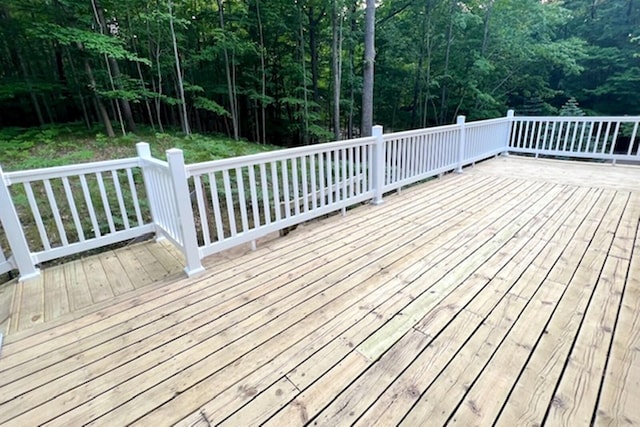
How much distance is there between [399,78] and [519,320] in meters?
11.3

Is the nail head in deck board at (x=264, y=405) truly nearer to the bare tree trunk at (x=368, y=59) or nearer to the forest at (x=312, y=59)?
the bare tree trunk at (x=368, y=59)

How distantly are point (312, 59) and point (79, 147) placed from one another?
269 inches

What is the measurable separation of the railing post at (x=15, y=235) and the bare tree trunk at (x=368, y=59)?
6.26 metres

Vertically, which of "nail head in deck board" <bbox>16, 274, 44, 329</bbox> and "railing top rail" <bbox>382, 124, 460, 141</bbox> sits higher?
"railing top rail" <bbox>382, 124, 460, 141</bbox>

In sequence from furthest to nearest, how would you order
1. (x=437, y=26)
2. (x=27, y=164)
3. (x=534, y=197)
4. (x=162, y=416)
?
(x=437, y=26), (x=27, y=164), (x=534, y=197), (x=162, y=416)

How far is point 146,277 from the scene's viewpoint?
7.93 feet

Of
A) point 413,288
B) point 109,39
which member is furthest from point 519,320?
point 109,39

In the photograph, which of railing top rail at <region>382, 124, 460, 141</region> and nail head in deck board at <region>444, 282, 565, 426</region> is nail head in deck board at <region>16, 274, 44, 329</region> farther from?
railing top rail at <region>382, 124, 460, 141</region>

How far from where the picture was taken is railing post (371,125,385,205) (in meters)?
3.74

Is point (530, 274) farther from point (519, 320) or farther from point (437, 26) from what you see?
point (437, 26)

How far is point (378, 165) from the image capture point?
3.83m

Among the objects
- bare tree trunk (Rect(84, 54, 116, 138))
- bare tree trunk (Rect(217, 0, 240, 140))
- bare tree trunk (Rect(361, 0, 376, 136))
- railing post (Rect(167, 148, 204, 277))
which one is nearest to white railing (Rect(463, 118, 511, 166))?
bare tree trunk (Rect(361, 0, 376, 136))

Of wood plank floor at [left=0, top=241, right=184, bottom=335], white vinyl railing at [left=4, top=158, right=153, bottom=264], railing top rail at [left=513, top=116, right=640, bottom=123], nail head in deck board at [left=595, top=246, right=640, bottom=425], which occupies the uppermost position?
railing top rail at [left=513, top=116, right=640, bottom=123]

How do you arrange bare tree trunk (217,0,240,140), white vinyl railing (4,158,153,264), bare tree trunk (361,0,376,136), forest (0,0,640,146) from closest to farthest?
1. white vinyl railing (4,158,153,264)
2. bare tree trunk (361,0,376,136)
3. forest (0,0,640,146)
4. bare tree trunk (217,0,240,140)
